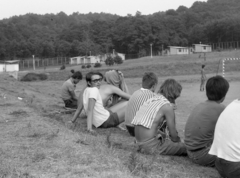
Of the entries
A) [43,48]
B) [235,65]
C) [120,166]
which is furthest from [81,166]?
[43,48]

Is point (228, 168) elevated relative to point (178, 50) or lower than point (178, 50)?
lower

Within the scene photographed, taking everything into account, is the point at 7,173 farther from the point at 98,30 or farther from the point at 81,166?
the point at 98,30

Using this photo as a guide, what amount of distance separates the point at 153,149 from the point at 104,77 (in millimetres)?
3126

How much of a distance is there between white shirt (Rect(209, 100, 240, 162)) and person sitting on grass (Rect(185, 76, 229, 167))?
579 millimetres

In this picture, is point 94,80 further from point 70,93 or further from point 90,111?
point 70,93

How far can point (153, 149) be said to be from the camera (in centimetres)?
459

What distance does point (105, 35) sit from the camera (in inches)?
4820

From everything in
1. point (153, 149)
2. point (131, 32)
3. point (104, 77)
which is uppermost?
point (131, 32)

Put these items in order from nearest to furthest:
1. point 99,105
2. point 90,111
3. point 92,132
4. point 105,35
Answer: point 92,132, point 90,111, point 99,105, point 105,35

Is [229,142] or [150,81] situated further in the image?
[150,81]

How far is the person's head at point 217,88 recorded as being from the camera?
13.5 feet

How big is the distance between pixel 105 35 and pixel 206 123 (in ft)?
393

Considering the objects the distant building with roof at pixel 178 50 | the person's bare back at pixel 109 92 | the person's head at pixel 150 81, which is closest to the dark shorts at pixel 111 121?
the person's bare back at pixel 109 92

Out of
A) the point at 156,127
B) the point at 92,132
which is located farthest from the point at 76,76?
the point at 156,127
